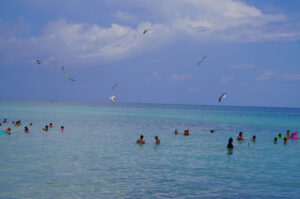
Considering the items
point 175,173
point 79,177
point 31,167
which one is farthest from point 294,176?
point 31,167

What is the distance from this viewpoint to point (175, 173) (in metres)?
19.0

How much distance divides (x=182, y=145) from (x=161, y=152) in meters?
5.35

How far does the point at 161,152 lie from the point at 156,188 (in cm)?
1156

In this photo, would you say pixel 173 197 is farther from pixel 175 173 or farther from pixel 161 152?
pixel 161 152

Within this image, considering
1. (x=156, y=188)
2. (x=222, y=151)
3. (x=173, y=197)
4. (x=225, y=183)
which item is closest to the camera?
(x=173, y=197)

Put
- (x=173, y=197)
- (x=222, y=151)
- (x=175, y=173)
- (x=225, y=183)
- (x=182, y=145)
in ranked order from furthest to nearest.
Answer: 1. (x=182, y=145)
2. (x=222, y=151)
3. (x=175, y=173)
4. (x=225, y=183)
5. (x=173, y=197)

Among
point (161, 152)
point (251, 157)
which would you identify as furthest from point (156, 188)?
point (251, 157)

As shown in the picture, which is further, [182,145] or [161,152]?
[182,145]

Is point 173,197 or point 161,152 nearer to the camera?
point 173,197

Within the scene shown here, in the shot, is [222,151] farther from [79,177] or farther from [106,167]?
[79,177]

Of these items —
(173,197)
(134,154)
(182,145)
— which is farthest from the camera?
(182,145)

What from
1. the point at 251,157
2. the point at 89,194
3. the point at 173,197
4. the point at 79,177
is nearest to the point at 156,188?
the point at 173,197

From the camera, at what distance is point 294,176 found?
758 inches

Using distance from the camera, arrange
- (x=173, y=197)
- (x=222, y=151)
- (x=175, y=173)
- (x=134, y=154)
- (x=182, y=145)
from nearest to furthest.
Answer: (x=173, y=197), (x=175, y=173), (x=134, y=154), (x=222, y=151), (x=182, y=145)
